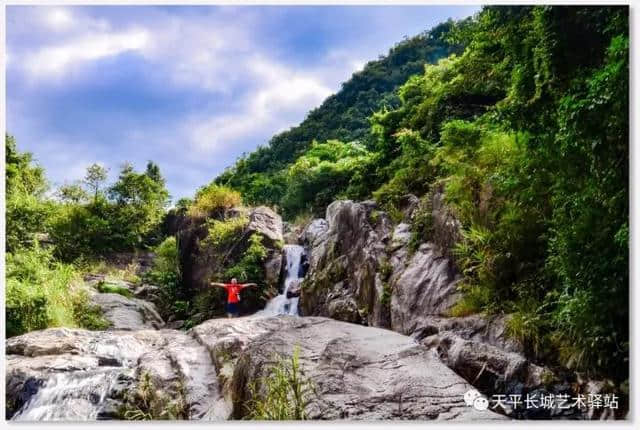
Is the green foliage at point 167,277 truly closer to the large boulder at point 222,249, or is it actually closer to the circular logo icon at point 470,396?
the large boulder at point 222,249

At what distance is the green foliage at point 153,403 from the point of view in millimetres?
4922

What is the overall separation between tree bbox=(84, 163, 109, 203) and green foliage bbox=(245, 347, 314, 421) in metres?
5.17

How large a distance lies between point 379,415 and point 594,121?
2501 mm

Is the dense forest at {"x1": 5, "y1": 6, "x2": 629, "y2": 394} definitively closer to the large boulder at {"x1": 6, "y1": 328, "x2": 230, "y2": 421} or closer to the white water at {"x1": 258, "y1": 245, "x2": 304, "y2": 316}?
the large boulder at {"x1": 6, "y1": 328, "x2": 230, "y2": 421}

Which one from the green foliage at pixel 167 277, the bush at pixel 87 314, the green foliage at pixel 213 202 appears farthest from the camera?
the green foliage at pixel 213 202

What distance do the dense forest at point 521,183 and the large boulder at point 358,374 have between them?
82 centimetres

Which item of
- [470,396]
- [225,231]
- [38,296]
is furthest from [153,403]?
[225,231]

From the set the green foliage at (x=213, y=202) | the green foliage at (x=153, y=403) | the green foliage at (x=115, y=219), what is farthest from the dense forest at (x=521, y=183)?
the green foliage at (x=213, y=202)

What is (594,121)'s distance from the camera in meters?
3.53

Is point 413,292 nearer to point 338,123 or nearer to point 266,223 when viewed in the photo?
point 266,223

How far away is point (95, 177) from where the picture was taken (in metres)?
9.73

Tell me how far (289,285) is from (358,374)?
22.7 ft

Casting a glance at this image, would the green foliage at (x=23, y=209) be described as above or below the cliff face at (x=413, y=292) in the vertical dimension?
above

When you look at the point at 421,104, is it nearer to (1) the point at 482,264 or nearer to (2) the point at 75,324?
(1) the point at 482,264
